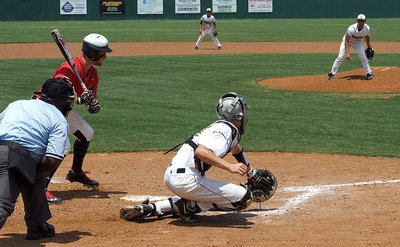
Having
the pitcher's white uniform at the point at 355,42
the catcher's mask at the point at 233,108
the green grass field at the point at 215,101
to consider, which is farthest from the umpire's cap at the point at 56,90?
the pitcher's white uniform at the point at 355,42

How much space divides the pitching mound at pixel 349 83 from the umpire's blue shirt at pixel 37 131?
43.1 feet

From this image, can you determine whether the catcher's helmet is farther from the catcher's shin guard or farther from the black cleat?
the catcher's shin guard

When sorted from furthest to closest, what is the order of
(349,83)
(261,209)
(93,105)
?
1. (349,83)
2. (93,105)
3. (261,209)

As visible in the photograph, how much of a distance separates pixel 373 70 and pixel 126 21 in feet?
124

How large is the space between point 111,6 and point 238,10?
33.1ft

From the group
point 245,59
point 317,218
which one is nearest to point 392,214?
point 317,218

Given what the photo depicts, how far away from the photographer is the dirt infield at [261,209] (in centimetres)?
671

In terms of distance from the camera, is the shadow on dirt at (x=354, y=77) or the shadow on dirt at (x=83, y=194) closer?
the shadow on dirt at (x=83, y=194)

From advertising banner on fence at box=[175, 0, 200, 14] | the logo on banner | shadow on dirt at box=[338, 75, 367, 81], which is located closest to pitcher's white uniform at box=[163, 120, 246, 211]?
shadow on dirt at box=[338, 75, 367, 81]

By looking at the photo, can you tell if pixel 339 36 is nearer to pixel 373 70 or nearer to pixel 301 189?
pixel 373 70

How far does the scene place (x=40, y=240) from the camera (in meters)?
6.72

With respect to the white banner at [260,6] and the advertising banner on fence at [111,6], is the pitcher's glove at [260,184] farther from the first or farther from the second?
the white banner at [260,6]

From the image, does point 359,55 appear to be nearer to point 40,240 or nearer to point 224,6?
point 40,240

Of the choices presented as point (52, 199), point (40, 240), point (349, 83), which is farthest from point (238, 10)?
point (40, 240)
